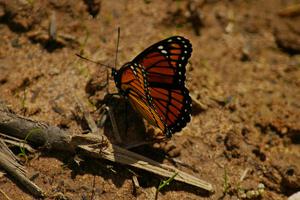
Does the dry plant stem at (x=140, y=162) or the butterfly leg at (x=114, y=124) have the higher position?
the butterfly leg at (x=114, y=124)

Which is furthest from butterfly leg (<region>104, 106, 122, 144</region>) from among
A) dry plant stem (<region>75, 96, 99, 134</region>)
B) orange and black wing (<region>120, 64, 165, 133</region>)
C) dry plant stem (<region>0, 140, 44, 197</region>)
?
dry plant stem (<region>0, 140, 44, 197</region>)

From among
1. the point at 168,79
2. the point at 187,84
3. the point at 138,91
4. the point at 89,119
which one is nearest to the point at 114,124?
the point at 89,119

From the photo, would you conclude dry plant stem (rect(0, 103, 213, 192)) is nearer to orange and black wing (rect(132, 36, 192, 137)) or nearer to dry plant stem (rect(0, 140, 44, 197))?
dry plant stem (rect(0, 140, 44, 197))

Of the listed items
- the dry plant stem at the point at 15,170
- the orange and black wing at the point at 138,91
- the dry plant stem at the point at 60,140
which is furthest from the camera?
the orange and black wing at the point at 138,91

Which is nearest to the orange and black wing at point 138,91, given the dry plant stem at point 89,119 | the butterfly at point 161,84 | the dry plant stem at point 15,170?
the butterfly at point 161,84

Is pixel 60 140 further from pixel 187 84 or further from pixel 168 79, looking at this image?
pixel 187 84

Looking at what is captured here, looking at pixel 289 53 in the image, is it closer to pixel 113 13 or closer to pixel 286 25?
pixel 286 25

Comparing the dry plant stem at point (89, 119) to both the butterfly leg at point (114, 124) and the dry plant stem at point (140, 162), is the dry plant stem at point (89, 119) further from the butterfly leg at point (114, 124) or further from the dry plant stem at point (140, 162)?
the dry plant stem at point (140, 162)
